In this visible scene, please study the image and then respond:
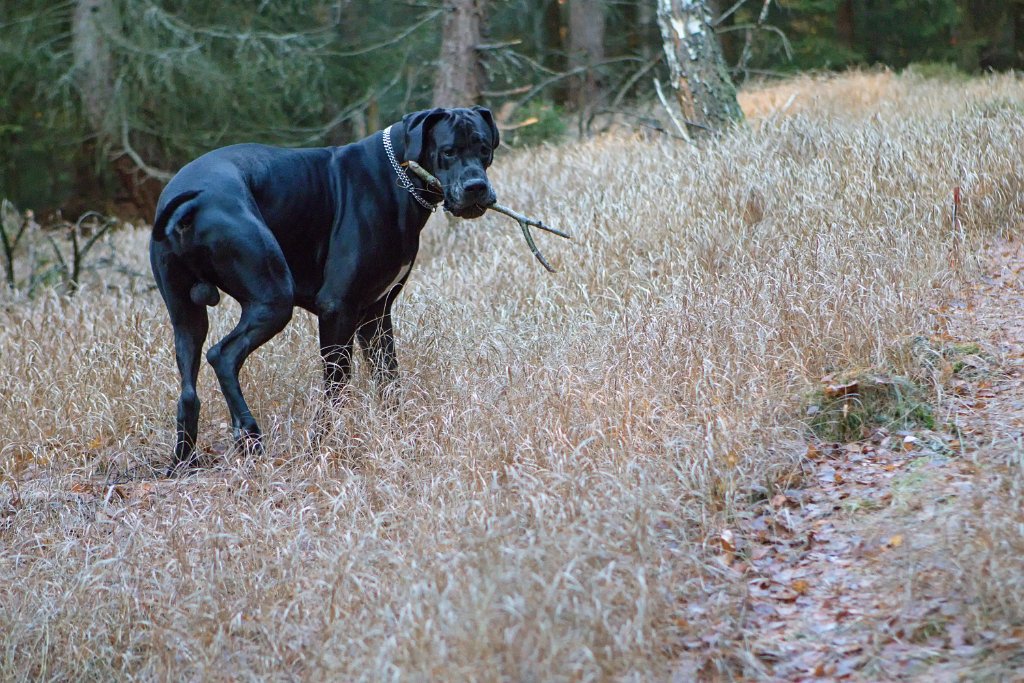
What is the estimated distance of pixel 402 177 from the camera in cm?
509

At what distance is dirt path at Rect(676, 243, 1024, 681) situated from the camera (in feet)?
10.1

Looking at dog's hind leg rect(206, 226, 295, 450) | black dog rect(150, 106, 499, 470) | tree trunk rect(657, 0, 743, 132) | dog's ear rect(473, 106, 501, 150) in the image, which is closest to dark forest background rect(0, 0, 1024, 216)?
tree trunk rect(657, 0, 743, 132)

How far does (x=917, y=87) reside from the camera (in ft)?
38.6

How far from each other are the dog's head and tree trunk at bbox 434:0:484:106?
507cm

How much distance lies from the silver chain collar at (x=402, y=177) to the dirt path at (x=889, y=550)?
7.38 ft

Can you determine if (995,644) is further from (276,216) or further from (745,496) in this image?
(276,216)

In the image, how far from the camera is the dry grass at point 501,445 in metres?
3.31

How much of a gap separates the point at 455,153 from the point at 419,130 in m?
0.21

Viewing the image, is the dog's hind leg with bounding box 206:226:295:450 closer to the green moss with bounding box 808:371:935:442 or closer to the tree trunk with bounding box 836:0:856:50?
the green moss with bounding box 808:371:935:442

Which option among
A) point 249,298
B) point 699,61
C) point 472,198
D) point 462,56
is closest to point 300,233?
point 249,298

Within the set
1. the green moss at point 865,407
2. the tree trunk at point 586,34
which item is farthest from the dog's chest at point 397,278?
the tree trunk at point 586,34

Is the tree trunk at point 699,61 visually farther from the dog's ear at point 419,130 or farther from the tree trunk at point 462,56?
the dog's ear at point 419,130

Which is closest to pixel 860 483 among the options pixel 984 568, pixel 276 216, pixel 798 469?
pixel 798 469

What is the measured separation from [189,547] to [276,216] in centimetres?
178
